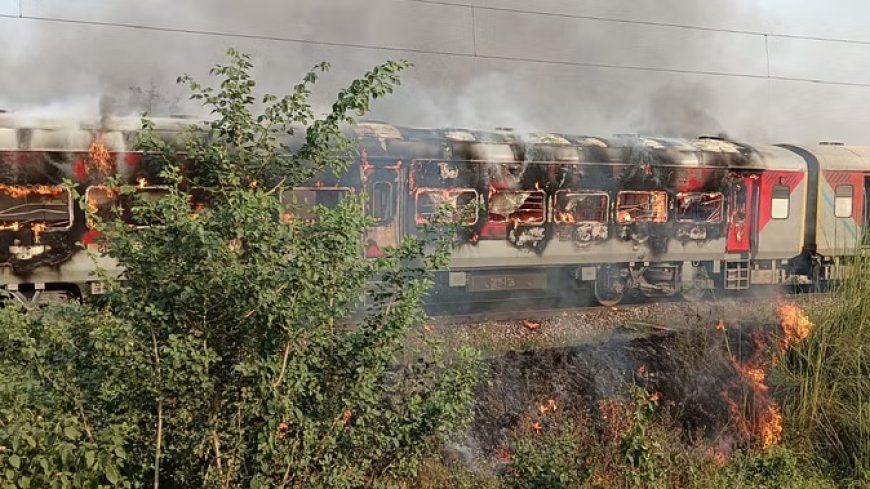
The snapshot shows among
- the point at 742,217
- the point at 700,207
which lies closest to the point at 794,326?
the point at 700,207

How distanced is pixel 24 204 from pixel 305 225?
20.5 ft

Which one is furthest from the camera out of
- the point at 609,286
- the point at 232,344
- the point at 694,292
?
the point at 694,292

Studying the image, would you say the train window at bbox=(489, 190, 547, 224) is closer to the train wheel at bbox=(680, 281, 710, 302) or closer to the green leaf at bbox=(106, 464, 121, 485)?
the train wheel at bbox=(680, 281, 710, 302)

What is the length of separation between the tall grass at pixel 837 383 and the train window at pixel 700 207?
5581mm

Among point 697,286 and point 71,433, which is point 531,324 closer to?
point 697,286

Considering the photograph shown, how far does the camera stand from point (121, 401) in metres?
3.07

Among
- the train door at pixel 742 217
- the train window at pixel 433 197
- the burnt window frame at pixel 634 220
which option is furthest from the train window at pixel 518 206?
the train door at pixel 742 217

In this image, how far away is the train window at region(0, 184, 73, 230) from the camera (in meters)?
7.95

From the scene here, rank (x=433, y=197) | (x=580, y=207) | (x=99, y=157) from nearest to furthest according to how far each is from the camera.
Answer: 1. (x=99, y=157)
2. (x=433, y=197)
3. (x=580, y=207)

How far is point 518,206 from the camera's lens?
10281 millimetres

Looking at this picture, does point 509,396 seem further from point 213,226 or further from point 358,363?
point 213,226

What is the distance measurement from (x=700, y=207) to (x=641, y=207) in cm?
124

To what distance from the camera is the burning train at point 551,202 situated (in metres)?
8.10

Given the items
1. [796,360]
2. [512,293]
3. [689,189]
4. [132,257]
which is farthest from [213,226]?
[689,189]
